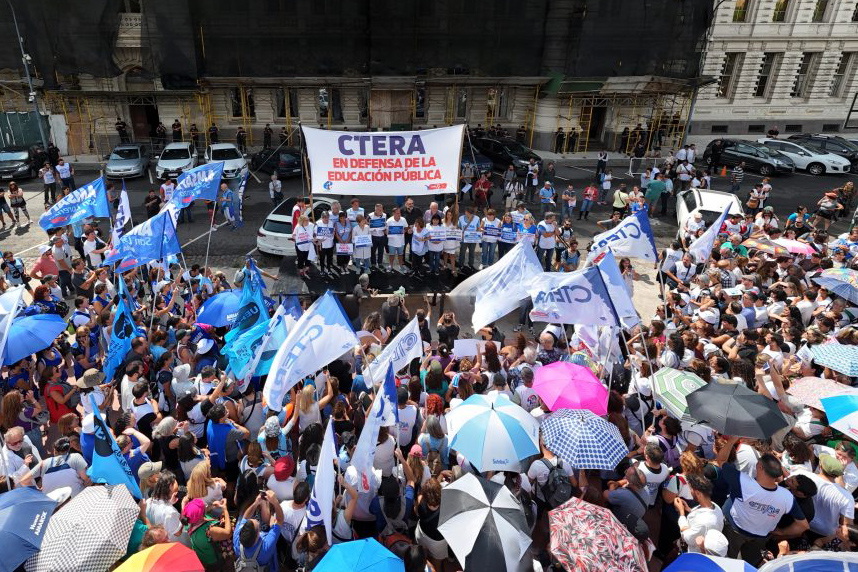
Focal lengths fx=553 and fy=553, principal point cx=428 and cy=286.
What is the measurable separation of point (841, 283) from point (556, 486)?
22.3 feet

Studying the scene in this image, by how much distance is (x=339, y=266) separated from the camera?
13.4 m

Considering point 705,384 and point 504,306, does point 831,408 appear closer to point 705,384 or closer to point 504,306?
point 705,384

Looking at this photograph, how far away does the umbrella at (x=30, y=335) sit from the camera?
6949 millimetres

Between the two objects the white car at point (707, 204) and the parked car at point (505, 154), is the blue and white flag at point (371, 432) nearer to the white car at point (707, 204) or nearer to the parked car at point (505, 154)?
the white car at point (707, 204)

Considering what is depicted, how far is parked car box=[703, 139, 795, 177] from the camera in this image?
1031 inches

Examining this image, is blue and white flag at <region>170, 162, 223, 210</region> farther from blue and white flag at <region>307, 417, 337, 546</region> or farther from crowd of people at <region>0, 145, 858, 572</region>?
blue and white flag at <region>307, 417, 337, 546</region>

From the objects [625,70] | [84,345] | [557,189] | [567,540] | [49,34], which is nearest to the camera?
[567,540]

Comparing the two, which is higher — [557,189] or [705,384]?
[705,384]

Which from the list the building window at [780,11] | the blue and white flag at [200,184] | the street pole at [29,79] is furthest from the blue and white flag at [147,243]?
the building window at [780,11]

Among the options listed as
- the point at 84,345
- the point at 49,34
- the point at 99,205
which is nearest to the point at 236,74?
the point at 49,34

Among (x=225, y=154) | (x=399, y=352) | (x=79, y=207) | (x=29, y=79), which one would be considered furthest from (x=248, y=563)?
(x=29, y=79)

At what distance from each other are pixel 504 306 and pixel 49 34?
29.6 m

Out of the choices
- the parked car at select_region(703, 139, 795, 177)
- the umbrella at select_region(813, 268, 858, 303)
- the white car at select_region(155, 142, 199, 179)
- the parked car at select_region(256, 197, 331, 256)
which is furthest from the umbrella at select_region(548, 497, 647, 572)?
the parked car at select_region(703, 139, 795, 177)

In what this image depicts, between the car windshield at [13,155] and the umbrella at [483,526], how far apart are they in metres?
26.5
